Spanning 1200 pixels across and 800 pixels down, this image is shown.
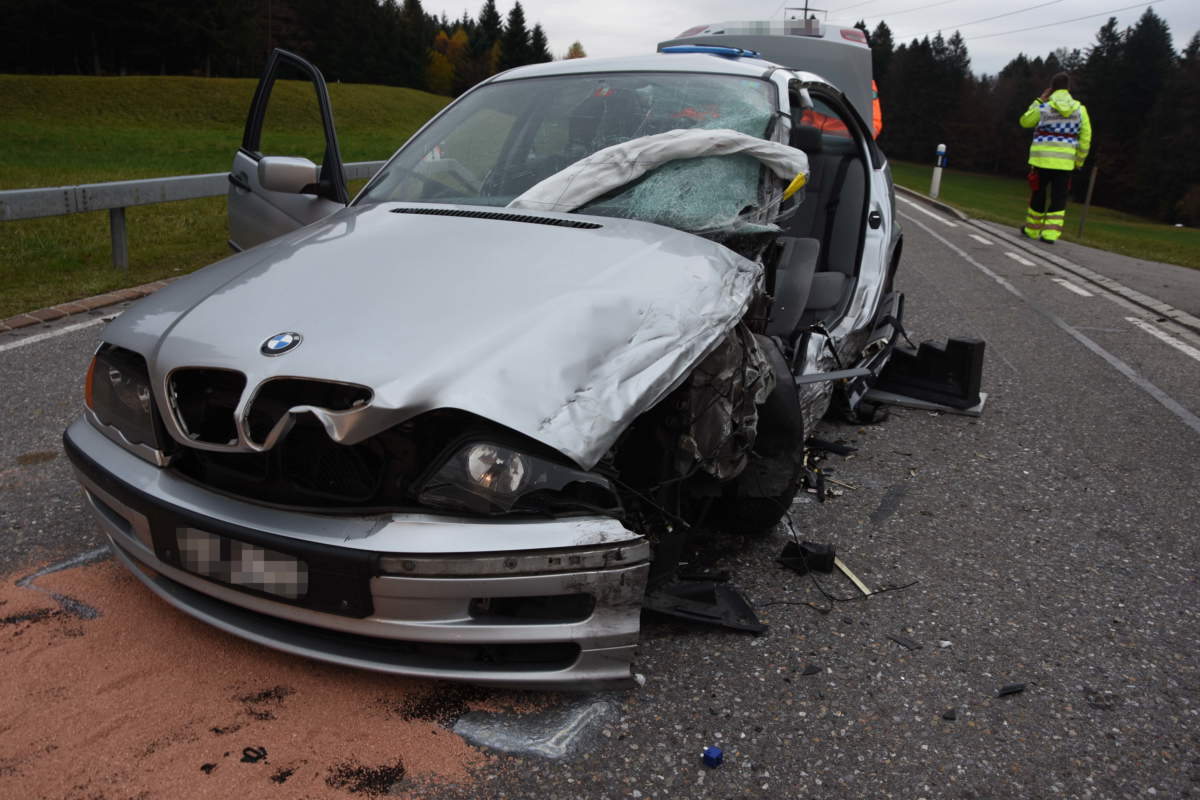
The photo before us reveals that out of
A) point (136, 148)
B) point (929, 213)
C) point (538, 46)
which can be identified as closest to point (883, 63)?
point (538, 46)

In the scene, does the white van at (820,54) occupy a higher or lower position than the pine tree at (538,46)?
lower

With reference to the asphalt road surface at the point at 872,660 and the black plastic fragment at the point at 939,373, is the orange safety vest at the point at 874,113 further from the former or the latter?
the asphalt road surface at the point at 872,660

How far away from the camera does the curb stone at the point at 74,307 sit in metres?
5.63

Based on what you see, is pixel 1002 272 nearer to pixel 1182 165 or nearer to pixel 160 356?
pixel 160 356

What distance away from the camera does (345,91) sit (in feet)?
154

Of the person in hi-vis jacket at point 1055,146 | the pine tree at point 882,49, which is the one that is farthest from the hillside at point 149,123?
the pine tree at point 882,49

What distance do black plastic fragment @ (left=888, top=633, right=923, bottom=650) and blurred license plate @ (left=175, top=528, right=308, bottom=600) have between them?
169 centimetres

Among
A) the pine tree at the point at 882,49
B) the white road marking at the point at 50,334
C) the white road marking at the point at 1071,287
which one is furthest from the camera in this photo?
the pine tree at the point at 882,49

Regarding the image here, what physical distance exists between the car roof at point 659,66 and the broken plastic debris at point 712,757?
9.00ft

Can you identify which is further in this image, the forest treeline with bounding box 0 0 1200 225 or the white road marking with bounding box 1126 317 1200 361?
the forest treeline with bounding box 0 0 1200 225

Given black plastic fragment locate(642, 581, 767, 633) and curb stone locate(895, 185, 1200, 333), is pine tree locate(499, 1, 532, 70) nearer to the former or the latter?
curb stone locate(895, 185, 1200, 333)

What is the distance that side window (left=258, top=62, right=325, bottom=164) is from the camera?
78.1 ft

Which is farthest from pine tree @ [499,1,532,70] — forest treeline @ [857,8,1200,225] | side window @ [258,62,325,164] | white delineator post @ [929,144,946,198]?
white delineator post @ [929,144,946,198]

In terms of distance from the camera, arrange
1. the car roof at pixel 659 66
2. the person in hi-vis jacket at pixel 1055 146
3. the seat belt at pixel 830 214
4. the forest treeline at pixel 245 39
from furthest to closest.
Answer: the forest treeline at pixel 245 39 → the person in hi-vis jacket at pixel 1055 146 → the seat belt at pixel 830 214 → the car roof at pixel 659 66
